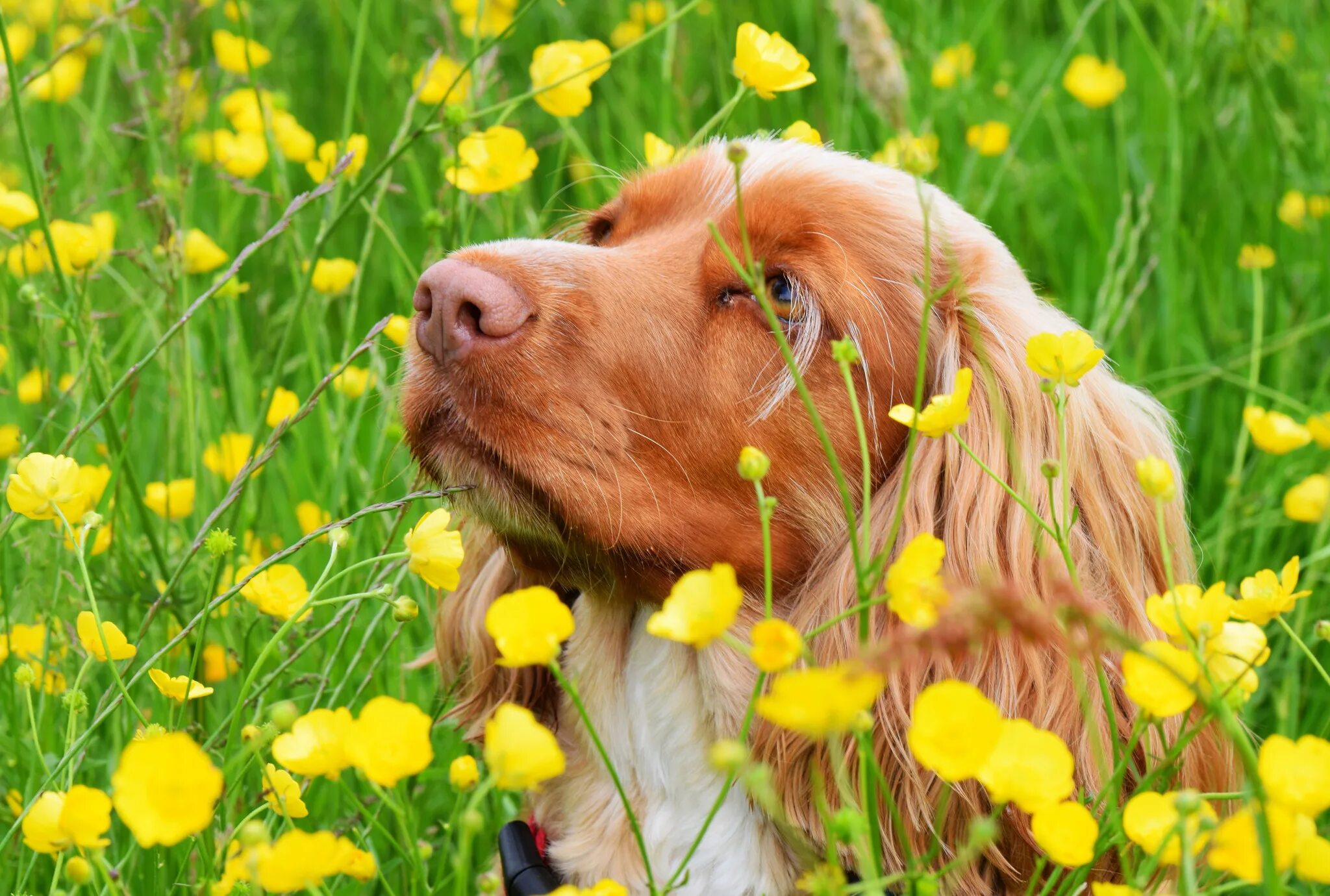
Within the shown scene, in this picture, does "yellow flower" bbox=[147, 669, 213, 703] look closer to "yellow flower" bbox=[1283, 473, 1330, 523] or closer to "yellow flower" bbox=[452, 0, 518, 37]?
"yellow flower" bbox=[1283, 473, 1330, 523]

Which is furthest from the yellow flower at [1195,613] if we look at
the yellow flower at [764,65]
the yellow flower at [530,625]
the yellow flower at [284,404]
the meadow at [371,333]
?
the yellow flower at [284,404]

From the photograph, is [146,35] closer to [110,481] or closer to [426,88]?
[426,88]

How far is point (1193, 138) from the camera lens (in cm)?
342

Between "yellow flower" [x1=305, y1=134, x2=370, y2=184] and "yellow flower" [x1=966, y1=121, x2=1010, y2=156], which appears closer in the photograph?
"yellow flower" [x1=305, y1=134, x2=370, y2=184]

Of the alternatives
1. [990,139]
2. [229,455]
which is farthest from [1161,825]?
[990,139]

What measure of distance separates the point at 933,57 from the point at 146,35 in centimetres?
235

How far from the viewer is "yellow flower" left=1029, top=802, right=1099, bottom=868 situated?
3.53 feet

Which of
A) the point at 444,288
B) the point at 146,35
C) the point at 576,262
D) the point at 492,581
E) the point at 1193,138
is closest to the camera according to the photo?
the point at 444,288

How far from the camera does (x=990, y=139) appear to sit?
329 centimetres

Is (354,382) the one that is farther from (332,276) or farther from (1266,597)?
(1266,597)

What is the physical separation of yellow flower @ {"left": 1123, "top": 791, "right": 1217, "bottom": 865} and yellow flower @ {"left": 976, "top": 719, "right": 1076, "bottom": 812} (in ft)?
0.30

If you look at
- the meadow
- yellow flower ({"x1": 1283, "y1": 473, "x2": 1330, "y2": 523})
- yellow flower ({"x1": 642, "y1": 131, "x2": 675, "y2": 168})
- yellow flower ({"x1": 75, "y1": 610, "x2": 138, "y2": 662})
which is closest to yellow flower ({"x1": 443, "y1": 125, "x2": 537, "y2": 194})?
the meadow

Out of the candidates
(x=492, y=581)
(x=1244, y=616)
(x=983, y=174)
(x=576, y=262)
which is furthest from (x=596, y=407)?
(x=983, y=174)

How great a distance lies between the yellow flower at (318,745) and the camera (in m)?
1.12
